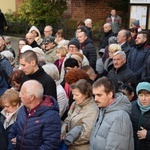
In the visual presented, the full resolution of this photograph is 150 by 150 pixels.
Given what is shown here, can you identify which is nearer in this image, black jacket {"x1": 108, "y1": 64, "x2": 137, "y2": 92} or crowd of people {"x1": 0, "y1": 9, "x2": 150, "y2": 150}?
crowd of people {"x1": 0, "y1": 9, "x2": 150, "y2": 150}

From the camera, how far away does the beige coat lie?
4.49 meters

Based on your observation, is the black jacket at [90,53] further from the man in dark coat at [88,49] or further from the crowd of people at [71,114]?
the crowd of people at [71,114]

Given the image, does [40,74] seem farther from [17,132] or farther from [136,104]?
[136,104]

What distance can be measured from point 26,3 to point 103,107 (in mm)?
17851

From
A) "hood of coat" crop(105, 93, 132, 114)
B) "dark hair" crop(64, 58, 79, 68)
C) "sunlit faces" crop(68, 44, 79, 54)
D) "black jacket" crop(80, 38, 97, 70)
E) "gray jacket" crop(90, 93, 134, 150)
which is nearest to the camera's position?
"gray jacket" crop(90, 93, 134, 150)

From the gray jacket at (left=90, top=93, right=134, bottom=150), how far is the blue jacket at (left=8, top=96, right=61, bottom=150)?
1.50 feet

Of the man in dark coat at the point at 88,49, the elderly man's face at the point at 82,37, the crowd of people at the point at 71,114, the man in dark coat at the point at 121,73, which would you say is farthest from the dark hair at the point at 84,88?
the elderly man's face at the point at 82,37

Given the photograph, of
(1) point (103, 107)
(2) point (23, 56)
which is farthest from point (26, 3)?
(1) point (103, 107)

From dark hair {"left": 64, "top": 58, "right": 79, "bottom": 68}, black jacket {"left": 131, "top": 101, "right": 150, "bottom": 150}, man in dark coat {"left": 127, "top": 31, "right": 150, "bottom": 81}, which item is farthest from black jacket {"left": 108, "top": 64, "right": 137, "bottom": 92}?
man in dark coat {"left": 127, "top": 31, "right": 150, "bottom": 81}

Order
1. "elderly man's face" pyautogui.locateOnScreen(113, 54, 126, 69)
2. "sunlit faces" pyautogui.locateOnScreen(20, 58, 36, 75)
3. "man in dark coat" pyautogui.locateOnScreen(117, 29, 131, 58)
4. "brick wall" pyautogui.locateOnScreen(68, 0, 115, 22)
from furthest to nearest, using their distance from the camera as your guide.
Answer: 1. "brick wall" pyautogui.locateOnScreen(68, 0, 115, 22)
2. "man in dark coat" pyautogui.locateOnScreen(117, 29, 131, 58)
3. "elderly man's face" pyautogui.locateOnScreen(113, 54, 126, 69)
4. "sunlit faces" pyautogui.locateOnScreen(20, 58, 36, 75)

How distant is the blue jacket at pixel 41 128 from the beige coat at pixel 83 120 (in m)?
0.51

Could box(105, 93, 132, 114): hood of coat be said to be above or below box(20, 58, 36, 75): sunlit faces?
below

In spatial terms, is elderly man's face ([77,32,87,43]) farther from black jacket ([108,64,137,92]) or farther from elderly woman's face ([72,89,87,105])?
elderly woman's face ([72,89,87,105])

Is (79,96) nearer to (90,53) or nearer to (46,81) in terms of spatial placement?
(46,81)
